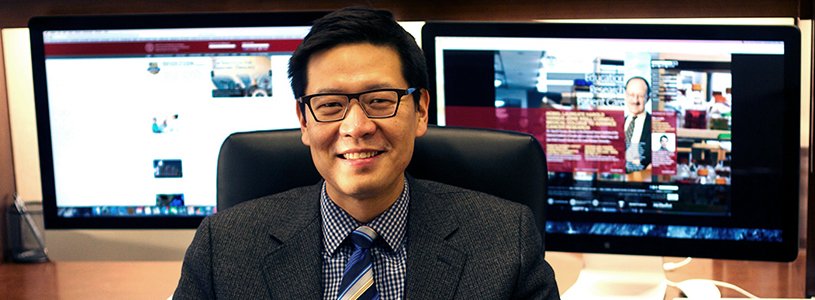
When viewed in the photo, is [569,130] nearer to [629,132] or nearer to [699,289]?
[629,132]

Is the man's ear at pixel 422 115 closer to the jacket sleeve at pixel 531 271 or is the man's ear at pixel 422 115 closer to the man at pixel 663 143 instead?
the jacket sleeve at pixel 531 271

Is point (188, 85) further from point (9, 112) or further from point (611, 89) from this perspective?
point (611, 89)

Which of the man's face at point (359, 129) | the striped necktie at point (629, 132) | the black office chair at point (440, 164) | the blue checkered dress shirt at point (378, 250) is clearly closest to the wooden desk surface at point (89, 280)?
the black office chair at point (440, 164)

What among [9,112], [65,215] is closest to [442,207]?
[65,215]

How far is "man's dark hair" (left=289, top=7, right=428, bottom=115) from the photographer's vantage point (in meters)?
0.76

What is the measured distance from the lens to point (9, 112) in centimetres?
151

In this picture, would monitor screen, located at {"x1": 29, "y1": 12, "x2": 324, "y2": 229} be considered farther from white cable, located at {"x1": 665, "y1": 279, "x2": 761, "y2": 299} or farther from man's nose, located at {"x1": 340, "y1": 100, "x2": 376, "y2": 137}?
white cable, located at {"x1": 665, "y1": 279, "x2": 761, "y2": 299}

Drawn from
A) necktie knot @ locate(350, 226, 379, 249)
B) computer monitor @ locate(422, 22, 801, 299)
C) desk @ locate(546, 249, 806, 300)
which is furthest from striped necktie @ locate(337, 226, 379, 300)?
desk @ locate(546, 249, 806, 300)

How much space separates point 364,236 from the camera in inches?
32.1

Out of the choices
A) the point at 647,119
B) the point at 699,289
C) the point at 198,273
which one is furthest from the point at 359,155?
the point at 699,289

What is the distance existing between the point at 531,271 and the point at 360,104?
0.36 meters

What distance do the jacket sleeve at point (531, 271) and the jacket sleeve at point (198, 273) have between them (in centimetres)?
47

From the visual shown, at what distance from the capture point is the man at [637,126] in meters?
1.08

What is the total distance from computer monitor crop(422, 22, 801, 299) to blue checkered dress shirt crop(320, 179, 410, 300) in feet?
1.23
